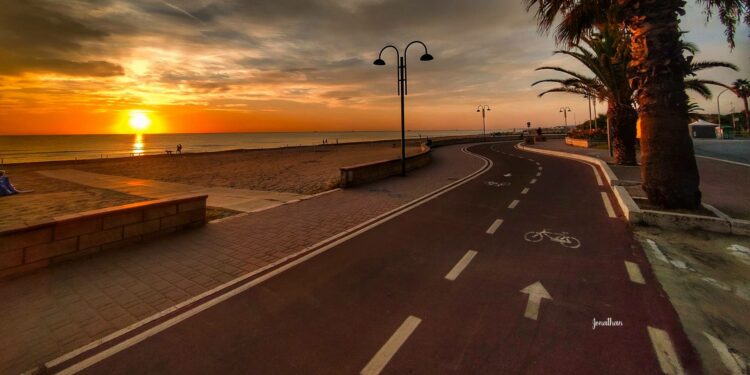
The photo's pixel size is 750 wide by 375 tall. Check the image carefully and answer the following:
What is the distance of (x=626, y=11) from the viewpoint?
871 centimetres

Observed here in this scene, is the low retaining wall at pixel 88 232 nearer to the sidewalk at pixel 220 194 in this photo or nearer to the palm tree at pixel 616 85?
the sidewalk at pixel 220 194

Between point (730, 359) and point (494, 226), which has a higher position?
point (494, 226)

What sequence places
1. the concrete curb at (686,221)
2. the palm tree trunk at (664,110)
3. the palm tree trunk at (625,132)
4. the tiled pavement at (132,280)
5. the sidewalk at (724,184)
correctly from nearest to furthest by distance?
the tiled pavement at (132,280) → the concrete curb at (686,221) → the palm tree trunk at (664,110) → the sidewalk at (724,184) → the palm tree trunk at (625,132)

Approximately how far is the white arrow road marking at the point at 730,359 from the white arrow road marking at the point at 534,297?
1629 millimetres

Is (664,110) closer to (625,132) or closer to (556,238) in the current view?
(556,238)

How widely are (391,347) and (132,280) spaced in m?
4.73

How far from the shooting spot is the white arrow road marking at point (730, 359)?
9.87 ft

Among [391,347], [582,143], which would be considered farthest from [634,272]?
[582,143]

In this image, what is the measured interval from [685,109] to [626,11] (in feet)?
10.8

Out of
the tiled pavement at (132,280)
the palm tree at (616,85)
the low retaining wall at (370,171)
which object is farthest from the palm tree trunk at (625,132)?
the tiled pavement at (132,280)

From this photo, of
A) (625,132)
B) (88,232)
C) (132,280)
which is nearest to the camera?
(132,280)

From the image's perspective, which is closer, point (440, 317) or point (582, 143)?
point (440, 317)

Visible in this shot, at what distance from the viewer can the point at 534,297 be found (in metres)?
4.42

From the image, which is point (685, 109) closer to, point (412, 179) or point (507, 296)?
point (507, 296)
